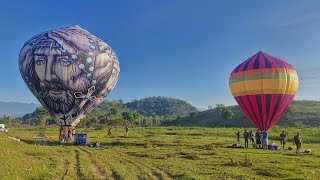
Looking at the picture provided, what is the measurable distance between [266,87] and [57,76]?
2504cm

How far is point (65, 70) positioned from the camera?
40.5m

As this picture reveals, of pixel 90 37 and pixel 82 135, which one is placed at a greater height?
pixel 90 37

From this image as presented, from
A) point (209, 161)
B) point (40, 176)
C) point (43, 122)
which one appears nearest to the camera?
point (40, 176)

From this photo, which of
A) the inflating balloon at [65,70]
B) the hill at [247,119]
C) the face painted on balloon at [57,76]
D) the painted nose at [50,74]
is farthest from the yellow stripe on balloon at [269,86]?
the hill at [247,119]

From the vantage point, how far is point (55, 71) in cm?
4034

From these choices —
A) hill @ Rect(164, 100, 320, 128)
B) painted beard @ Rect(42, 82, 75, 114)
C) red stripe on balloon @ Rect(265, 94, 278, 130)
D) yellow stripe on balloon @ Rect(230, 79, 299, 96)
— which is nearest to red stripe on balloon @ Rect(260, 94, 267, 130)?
red stripe on balloon @ Rect(265, 94, 278, 130)

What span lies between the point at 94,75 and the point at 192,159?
19816 mm

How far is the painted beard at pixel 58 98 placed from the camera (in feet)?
134

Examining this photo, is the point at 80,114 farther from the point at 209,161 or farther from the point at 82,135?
the point at 209,161

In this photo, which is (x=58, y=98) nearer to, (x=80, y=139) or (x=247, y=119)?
(x=80, y=139)

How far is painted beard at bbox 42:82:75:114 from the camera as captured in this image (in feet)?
134

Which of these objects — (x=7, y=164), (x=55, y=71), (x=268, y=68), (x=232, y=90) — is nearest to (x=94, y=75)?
(x=55, y=71)

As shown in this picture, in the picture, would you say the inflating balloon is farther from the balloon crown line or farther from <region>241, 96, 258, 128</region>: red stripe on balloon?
<region>241, 96, 258, 128</region>: red stripe on balloon

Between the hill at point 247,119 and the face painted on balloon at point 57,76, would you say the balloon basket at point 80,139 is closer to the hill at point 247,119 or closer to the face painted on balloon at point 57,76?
the face painted on balloon at point 57,76
